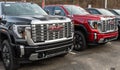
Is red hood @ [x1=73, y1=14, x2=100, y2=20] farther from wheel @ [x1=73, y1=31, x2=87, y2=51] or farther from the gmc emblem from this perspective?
the gmc emblem

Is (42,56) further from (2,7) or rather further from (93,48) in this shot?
(93,48)

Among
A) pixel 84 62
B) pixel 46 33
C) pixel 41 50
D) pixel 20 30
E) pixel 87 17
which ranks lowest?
pixel 84 62

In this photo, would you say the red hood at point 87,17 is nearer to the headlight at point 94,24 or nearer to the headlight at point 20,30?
the headlight at point 94,24

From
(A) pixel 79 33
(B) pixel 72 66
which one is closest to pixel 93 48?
(A) pixel 79 33

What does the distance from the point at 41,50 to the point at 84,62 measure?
1.77 m

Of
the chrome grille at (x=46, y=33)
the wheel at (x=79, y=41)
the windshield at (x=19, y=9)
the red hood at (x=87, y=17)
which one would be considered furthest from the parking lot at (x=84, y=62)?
the windshield at (x=19, y=9)

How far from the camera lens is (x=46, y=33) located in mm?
5449

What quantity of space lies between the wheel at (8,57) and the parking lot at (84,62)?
450 millimetres

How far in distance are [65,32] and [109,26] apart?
8.75 feet

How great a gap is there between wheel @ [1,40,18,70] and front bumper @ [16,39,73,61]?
0.32 m

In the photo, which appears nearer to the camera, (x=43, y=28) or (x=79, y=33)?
(x=43, y=28)

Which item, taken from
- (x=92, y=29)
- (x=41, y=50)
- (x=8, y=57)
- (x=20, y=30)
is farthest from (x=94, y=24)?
(x=8, y=57)

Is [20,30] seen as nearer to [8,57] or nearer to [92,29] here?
[8,57]

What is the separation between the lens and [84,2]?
Result: 3111cm
